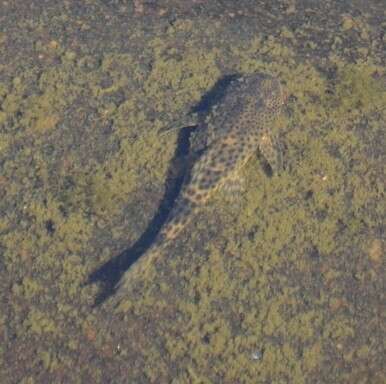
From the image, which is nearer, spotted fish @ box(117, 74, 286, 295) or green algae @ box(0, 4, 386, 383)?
green algae @ box(0, 4, 386, 383)

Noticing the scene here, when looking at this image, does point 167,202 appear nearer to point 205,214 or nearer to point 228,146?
point 205,214

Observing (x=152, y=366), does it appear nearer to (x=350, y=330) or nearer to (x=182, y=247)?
(x=182, y=247)

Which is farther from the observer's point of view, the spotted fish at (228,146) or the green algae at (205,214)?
the spotted fish at (228,146)

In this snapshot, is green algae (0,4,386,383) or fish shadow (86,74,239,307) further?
fish shadow (86,74,239,307)

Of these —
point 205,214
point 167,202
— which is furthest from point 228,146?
point 167,202

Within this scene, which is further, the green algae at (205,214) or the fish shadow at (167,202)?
the fish shadow at (167,202)

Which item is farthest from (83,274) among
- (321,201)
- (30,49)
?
(30,49)
